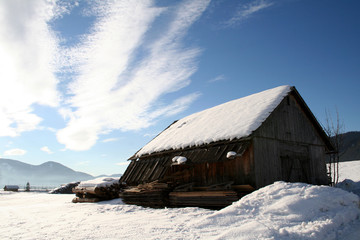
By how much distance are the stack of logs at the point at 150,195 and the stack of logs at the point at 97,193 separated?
263 cm

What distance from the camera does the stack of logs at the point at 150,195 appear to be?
15.6 metres

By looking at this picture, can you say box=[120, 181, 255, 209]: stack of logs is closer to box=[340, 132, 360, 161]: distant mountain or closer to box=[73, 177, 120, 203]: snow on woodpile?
box=[73, 177, 120, 203]: snow on woodpile

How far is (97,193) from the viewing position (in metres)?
19.4

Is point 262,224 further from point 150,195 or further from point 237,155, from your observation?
point 150,195

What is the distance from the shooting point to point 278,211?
27.2 ft

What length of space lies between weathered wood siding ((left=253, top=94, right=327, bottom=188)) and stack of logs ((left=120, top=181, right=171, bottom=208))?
529 cm

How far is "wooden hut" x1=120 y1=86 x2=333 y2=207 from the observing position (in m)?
13.6

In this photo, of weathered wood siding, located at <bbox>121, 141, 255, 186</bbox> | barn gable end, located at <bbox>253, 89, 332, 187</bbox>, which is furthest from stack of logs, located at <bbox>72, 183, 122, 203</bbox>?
barn gable end, located at <bbox>253, 89, 332, 187</bbox>

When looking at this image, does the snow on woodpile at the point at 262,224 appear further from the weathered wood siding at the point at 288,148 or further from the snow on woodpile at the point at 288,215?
the weathered wood siding at the point at 288,148

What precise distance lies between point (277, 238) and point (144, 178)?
12.7m

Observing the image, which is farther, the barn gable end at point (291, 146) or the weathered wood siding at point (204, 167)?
the barn gable end at point (291, 146)

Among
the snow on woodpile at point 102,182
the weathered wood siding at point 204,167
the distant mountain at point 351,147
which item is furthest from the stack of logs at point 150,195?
the distant mountain at point 351,147

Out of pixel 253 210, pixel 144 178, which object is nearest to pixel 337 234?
pixel 253 210

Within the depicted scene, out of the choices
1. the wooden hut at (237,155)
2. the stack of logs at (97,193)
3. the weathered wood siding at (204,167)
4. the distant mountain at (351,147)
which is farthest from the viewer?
the distant mountain at (351,147)
